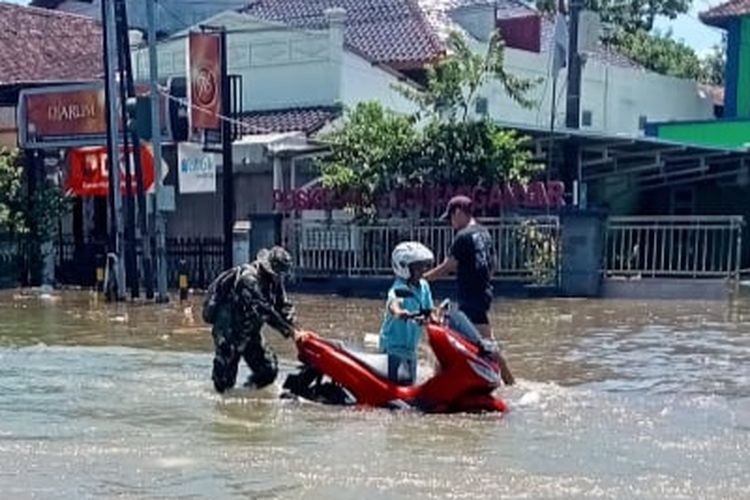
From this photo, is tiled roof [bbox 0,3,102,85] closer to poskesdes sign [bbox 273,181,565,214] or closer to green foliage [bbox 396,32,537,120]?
poskesdes sign [bbox 273,181,565,214]

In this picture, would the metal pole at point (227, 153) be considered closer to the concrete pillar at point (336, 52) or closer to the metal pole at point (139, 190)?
the metal pole at point (139, 190)

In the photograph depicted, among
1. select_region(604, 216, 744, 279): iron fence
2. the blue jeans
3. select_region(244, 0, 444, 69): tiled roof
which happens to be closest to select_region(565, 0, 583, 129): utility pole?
select_region(604, 216, 744, 279): iron fence

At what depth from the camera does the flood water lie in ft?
24.7

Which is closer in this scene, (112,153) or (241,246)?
(112,153)

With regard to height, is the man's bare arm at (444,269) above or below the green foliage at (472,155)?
below

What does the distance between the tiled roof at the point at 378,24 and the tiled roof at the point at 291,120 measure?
216cm

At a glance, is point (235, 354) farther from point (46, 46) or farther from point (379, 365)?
point (46, 46)

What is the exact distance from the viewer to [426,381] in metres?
10.0

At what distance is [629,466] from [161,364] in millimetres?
6676

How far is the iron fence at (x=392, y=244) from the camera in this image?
22906mm

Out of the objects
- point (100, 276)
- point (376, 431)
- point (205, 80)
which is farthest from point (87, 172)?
point (376, 431)

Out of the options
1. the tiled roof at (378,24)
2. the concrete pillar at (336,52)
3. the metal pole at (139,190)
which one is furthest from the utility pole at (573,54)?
the metal pole at (139,190)

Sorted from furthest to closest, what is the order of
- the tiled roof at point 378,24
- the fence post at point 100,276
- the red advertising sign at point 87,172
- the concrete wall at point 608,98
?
the concrete wall at point 608,98 < the tiled roof at point 378,24 < the red advertising sign at point 87,172 < the fence post at point 100,276

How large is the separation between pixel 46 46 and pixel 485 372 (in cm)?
2776
